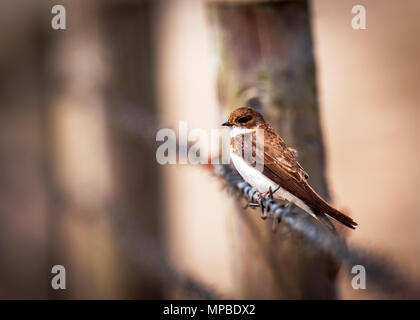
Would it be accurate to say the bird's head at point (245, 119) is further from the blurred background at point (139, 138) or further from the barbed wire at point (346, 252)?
the blurred background at point (139, 138)

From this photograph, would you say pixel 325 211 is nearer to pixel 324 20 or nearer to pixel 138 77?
pixel 324 20

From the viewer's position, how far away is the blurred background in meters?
1.73

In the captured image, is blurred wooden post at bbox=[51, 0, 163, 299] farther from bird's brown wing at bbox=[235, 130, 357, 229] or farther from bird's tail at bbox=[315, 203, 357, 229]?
bird's tail at bbox=[315, 203, 357, 229]

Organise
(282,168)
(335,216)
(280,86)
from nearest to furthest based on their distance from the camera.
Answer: (335,216), (282,168), (280,86)

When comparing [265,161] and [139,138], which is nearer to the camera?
[265,161]

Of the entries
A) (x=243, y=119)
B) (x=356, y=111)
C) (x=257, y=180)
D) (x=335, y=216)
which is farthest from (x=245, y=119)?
(x=356, y=111)

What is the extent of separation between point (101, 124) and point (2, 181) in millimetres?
655

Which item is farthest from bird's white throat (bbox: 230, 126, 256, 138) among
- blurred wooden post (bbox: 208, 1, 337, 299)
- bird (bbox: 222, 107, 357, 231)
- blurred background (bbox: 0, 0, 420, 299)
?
blurred background (bbox: 0, 0, 420, 299)

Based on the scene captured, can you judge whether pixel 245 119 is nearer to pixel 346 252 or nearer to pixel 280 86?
pixel 280 86

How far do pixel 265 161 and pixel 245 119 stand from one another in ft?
0.29

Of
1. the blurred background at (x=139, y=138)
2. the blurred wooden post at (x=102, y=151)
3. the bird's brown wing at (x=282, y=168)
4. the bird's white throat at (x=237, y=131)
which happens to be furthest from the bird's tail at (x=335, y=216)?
the blurred wooden post at (x=102, y=151)

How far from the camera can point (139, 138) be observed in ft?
6.63

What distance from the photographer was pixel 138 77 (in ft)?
6.59
